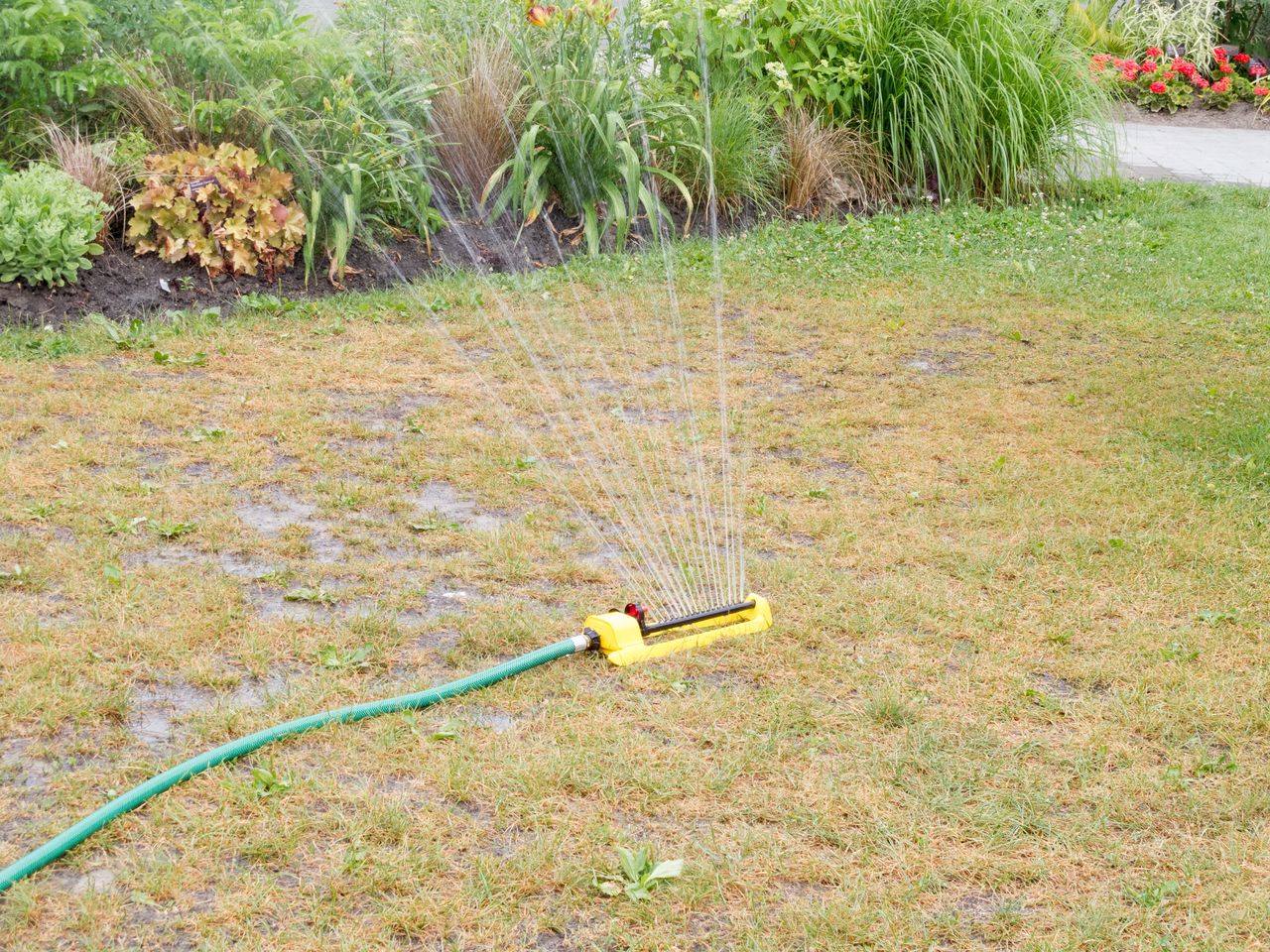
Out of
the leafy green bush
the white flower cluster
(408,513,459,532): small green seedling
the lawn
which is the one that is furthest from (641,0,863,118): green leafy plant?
(408,513,459,532): small green seedling

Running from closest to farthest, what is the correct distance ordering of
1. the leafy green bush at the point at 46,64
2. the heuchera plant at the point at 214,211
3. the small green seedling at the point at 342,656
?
the small green seedling at the point at 342,656, the leafy green bush at the point at 46,64, the heuchera plant at the point at 214,211

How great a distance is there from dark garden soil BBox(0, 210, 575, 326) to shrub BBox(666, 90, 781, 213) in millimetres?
886

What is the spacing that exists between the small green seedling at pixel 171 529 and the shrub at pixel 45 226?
222 cm

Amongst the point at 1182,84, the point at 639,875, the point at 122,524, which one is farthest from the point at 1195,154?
the point at 639,875

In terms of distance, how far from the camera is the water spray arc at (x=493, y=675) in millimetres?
2375

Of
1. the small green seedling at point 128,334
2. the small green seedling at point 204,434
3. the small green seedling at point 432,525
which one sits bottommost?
the small green seedling at point 432,525

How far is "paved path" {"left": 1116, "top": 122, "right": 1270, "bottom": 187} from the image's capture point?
9.80m

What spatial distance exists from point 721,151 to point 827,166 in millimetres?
871

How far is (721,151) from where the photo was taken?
23.9 ft

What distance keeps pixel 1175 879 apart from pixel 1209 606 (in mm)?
1271

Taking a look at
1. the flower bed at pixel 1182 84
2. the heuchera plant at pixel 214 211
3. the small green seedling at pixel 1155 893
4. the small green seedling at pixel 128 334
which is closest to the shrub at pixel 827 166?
the heuchera plant at pixel 214 211

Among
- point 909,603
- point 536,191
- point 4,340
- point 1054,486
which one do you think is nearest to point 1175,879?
point 909,603

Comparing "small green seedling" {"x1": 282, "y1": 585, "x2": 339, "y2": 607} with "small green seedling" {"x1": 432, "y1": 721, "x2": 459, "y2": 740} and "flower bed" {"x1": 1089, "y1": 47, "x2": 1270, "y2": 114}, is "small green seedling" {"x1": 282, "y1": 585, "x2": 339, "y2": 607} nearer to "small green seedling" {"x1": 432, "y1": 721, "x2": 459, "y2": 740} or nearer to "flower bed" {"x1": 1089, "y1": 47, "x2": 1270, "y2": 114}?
"small green seedling" {"x1": 432, "y1": 721, "x2": 459, "y2": 740}

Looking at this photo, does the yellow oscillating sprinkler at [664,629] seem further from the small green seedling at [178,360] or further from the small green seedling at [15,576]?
the small green seedling at [178,360]
